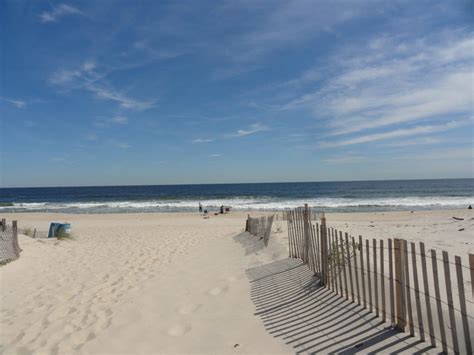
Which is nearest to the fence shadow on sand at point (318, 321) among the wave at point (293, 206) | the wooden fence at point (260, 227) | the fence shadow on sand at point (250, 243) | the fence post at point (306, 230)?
the fence post at point (306, 230)

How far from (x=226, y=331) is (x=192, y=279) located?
3278 mm

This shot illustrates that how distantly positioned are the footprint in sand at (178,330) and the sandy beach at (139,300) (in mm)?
17

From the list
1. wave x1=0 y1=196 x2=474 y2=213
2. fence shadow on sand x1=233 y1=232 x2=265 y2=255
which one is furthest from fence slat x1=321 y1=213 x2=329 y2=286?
wave x1=0 y1=196 x2=474 y2=213

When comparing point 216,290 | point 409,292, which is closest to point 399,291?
point 409,292

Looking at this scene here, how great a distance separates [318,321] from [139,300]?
367 centimetres

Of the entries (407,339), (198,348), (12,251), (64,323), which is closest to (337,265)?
(407,339)

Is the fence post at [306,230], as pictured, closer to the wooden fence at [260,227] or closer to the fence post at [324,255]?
the fence post at [324,255]

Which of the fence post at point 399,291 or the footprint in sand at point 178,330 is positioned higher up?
the fence post at point 399,291

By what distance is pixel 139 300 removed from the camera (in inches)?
268

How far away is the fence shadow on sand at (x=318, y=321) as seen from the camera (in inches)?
158

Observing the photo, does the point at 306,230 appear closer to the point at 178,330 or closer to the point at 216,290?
the point at 216,290

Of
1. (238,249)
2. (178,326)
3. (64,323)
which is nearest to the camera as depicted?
(178,326)

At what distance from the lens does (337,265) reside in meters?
6.16

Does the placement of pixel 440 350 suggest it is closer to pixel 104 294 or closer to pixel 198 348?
pixel 198 348
